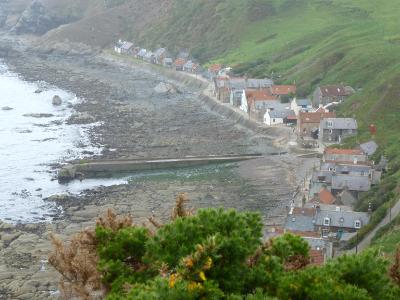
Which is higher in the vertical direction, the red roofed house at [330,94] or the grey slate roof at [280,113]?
the red roofed house at [330,94]

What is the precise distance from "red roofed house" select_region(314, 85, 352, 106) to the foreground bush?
77.1m

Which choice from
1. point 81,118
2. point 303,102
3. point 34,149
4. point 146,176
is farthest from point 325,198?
point 81,118

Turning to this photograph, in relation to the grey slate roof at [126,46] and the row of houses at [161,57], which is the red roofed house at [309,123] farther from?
the grey slate roof at [126,46]

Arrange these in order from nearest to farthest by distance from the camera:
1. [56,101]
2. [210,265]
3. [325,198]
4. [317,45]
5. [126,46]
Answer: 1. [210,265]
2. [325,198]
3. [56,101]
4. [317,45]
5. [126,46]

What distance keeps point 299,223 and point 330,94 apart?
152 feet

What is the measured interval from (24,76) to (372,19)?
6938 cm

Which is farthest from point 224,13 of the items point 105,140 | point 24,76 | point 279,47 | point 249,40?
point 105,140

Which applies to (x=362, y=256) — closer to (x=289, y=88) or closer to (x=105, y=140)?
(x=105, y=140)

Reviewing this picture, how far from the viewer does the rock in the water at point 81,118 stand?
314ft

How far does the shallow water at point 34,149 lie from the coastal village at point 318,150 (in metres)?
21.6

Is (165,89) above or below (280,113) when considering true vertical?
above

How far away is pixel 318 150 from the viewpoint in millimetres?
77000

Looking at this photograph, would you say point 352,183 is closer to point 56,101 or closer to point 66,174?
point 66,174

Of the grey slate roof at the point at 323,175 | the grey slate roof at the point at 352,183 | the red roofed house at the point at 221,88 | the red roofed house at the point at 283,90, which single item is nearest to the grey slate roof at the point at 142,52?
the red roofed house at the point at 221,88
